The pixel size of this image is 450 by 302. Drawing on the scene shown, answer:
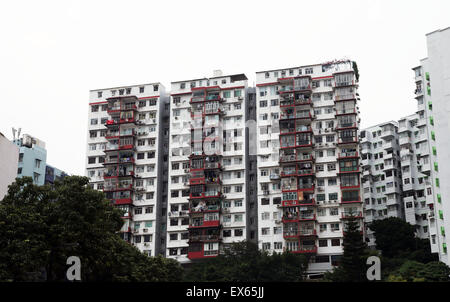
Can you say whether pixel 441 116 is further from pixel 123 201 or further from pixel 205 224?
pixel 123 201

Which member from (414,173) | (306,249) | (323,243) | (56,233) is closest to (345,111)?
(323,243)

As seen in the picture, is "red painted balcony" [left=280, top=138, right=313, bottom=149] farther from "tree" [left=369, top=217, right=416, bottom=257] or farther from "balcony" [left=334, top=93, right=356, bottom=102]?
"tree" [left=369, top=217, right=416, bottom=257]

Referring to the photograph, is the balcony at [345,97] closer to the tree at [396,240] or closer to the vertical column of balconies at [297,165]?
the vertical column of balconies at [297,165]

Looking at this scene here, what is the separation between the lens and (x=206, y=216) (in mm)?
70750

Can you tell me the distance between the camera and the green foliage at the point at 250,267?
59500 mm

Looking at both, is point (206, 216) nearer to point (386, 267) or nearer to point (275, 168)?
point (275, 168)

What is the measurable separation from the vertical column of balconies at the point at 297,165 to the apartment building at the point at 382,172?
22.2 meters

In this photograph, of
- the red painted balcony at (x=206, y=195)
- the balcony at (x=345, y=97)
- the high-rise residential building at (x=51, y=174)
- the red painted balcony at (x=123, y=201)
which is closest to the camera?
the red painted balcony at (x=206, y=195)

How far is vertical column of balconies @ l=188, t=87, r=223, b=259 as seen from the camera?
70125mm

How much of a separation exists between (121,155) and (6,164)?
103 feet

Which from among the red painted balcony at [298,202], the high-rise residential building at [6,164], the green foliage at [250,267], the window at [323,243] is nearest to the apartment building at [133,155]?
the green foliage at [250,267]

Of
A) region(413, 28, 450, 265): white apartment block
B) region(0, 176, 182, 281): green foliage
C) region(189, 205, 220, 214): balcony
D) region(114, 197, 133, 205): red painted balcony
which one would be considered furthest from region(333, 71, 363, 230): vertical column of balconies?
region(0, 176, 182, 281): green foliage

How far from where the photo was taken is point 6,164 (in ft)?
152
